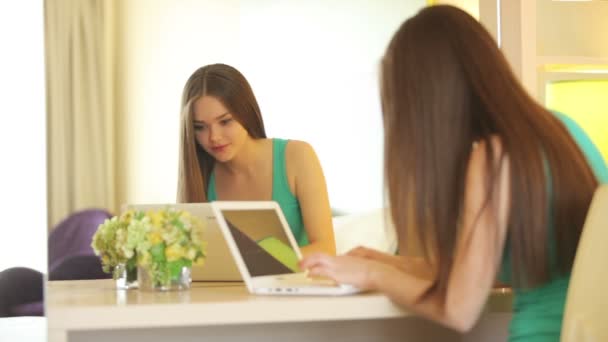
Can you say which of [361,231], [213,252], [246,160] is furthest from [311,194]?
[361,231]

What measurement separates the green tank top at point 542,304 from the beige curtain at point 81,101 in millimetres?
2948

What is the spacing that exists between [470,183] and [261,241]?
48 centimetres

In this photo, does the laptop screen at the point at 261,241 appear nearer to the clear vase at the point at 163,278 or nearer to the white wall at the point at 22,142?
the clear vase at the point at 163,278

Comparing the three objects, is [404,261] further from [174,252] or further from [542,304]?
[174,252]

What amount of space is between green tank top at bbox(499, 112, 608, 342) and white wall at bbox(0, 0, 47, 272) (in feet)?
9.35

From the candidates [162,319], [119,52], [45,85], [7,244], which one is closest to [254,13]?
[119,52]

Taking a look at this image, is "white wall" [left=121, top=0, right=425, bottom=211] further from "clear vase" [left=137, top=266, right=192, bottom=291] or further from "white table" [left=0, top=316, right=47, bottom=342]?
"clear vase" [left=137, top=266, right=192, bottom=291]

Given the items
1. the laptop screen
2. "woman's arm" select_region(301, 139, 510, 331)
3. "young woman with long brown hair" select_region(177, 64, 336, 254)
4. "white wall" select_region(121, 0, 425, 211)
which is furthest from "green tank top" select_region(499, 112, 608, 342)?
"white wall" select_region(121, 0, 425, 211)

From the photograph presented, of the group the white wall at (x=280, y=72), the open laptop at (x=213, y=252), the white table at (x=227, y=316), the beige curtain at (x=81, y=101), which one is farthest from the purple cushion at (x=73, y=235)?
the open laptop at (x=213, y=252)

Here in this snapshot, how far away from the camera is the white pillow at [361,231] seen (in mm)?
4027

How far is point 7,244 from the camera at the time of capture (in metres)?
4.16

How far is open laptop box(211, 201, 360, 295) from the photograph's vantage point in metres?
1.75

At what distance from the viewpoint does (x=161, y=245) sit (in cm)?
183

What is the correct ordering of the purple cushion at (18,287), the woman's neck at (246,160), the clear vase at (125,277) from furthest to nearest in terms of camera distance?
1. the purple cushion at (18,287)
2. the woman's neck at (246,160)
3. the clear vase at (125,277)
